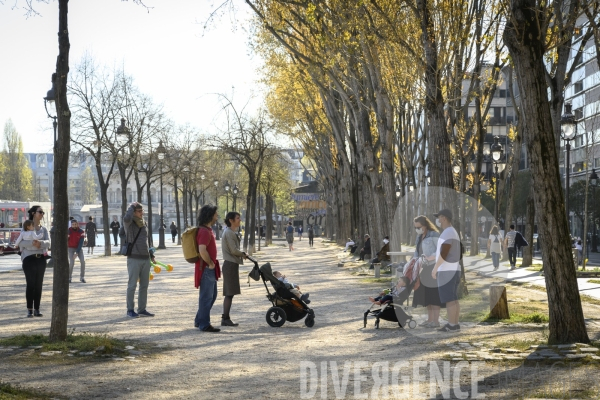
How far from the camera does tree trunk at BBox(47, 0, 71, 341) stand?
11.2 metres

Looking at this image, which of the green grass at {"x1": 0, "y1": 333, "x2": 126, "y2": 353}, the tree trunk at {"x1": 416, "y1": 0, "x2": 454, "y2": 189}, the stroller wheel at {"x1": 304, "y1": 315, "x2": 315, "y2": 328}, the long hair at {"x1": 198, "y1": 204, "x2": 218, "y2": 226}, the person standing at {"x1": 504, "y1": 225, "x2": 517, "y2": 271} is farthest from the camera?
the person standing at {"x1": 504, "y1": 225, "x2": 517, "y2": 271}

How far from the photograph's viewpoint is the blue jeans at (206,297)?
13242 mm

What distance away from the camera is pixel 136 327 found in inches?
536

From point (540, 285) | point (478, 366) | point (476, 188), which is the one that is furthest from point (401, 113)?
point (478, 366)

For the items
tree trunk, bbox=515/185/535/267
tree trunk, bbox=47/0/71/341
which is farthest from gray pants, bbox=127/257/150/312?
tree trunk, bbox=515/185/535/267

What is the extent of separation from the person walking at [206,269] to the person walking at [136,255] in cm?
190

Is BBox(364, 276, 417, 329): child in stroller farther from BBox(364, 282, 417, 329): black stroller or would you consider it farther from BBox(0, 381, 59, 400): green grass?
BBox(0, 381, 59, 400): green grass

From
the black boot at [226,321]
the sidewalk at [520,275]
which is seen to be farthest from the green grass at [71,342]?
the sidewalk at [520,275]

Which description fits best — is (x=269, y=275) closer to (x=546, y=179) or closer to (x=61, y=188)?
(x=61, y=188)

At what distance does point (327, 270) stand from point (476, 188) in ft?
28.4

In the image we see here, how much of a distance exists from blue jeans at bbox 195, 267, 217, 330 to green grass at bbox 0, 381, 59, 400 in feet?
16.9

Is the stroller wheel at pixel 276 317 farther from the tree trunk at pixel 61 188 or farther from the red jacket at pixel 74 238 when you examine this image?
the red jacket at pixel 74 238

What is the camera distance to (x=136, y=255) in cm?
1526

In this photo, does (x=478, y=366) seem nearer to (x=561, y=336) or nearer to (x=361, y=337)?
(x=561, y=336)
